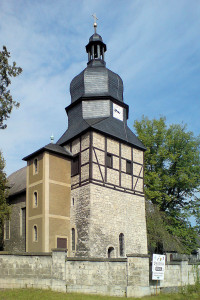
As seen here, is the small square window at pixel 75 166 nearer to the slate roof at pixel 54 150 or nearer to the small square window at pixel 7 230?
the slate roof at pixel 54 150

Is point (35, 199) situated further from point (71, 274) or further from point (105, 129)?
point (71, 274)

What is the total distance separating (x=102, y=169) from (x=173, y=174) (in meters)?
9.79

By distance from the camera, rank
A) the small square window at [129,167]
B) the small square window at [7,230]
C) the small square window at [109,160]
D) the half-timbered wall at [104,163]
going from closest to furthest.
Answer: the half-timbered wall at [104,163] → the small square window at [109,160] → the small square window at [129,167] → the small square window at [7,230]

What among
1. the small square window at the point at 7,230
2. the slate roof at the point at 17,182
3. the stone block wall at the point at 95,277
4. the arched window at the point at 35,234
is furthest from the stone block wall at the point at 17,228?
the stone block wall at the point at 95,277

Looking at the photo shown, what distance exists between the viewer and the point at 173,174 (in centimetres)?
2977

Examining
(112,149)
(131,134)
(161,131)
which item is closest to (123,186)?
(112,149)

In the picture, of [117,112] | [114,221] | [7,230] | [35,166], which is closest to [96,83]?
[117,112]

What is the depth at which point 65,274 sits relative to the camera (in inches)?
546

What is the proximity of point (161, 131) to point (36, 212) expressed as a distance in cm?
1361

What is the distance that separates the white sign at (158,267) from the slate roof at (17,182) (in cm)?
1186

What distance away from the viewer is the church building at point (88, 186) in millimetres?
20906

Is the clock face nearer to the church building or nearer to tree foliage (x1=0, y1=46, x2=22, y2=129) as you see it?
the church building

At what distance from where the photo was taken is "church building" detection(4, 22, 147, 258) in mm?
20906

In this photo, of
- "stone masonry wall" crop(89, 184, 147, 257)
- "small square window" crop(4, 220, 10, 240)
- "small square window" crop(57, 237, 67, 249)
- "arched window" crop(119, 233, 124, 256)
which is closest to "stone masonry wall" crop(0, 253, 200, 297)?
"stone masonry wall" crop(89, 184, 147, 257)
